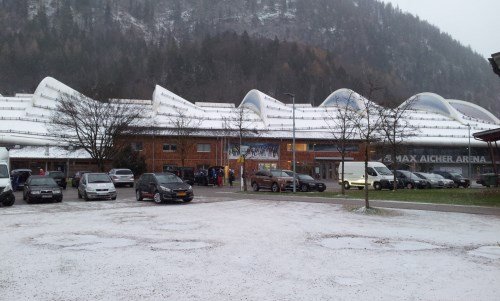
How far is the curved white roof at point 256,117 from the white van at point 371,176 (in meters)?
24.6

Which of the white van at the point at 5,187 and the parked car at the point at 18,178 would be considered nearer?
the white van at the point at 5,187

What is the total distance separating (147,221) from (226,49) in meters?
147

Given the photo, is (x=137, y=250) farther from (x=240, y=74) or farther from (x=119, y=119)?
(x=240, y=74)

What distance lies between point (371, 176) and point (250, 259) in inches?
1201

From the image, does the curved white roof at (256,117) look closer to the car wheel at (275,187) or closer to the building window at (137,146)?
the building window at (137,146)

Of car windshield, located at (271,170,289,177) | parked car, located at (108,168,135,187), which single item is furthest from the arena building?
car windshield, located at (271,170,289,177)

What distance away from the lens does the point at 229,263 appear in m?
9.22

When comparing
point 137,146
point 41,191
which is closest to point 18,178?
point 41,191

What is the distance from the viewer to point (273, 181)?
3562 centimetres

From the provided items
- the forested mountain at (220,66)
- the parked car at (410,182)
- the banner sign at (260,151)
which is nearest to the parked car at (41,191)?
the parked car at (410,182)

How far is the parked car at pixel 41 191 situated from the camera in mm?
25469

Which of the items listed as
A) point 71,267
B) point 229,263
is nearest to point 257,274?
point 229,263

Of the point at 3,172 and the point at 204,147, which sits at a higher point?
the point at 204,147

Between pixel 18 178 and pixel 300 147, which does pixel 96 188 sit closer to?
pixel 18 178
